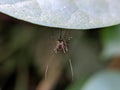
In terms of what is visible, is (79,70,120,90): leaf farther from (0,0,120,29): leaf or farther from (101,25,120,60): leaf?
(0,0,120,29): leaf

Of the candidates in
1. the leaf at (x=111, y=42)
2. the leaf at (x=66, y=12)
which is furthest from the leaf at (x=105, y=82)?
the leaf at (x=66, y=12)

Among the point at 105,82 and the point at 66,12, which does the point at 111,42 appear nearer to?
the point at 105,82

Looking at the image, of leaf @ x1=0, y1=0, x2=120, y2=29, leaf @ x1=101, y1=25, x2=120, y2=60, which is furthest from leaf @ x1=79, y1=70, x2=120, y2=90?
leaf @ x1=0, y1=0, x2=120, y2=29

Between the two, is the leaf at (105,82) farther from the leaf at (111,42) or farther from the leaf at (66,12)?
the leaf at (66,12)

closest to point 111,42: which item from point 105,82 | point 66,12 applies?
point 105,82

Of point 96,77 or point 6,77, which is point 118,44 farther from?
point 6,77

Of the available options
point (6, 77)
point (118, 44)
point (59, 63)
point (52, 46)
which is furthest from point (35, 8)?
point (6, 77)

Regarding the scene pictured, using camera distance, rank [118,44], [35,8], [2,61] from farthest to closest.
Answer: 1. [2,61]
2. [118,44]
3. [35,8]

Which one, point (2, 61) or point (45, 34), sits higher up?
point (45, 34)
